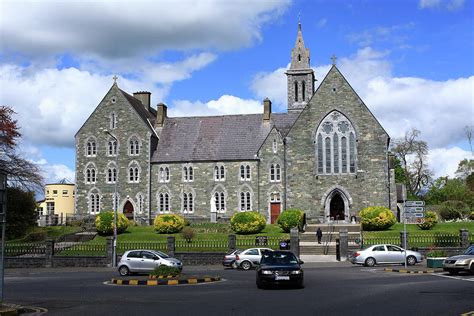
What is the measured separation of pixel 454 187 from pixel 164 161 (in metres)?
36.3

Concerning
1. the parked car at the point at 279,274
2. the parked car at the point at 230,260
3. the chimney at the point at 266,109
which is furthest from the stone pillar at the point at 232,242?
the chimney at the point at 266,109

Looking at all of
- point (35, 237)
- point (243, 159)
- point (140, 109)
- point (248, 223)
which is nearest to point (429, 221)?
point (248, 223)

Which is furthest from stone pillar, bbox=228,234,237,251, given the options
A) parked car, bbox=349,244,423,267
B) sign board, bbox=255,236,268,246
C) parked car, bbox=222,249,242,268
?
parked car, bbox=349,244,423,267

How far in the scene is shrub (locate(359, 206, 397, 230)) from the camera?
48463 mm

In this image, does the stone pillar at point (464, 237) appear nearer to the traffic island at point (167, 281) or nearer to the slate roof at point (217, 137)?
the traffic island at point (167, 281)

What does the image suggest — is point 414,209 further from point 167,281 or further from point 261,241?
point 261,241

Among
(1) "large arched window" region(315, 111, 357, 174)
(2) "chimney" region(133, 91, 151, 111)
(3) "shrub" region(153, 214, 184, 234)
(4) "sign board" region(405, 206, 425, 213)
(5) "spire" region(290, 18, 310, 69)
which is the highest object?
(5) "spire" region(290, 18, 310, 69)

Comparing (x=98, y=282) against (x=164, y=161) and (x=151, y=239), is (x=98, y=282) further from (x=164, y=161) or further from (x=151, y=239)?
(x=164, y=161)

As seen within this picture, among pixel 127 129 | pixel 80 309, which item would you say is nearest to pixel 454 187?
pixel 127 129

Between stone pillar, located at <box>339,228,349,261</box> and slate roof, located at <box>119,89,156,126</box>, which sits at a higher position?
slate roof, located at <box>119,89,156,126</box>

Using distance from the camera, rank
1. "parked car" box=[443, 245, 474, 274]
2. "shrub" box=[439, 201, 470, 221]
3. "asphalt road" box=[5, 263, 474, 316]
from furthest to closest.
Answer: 1. "shrub" box=[439, 201, 470, 221]
2. "parked car" box=[443, 245, 474, 274]
3. "asphalt road" box=[5, 263, 474, 316]

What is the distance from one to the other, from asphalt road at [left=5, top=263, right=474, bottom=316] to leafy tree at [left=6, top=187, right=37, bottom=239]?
94.4 feet

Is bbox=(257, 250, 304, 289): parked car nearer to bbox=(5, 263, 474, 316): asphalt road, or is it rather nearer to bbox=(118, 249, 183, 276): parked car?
bbox=(5, 263, 474, 316): asphalt road

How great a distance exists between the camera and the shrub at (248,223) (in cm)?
4944
